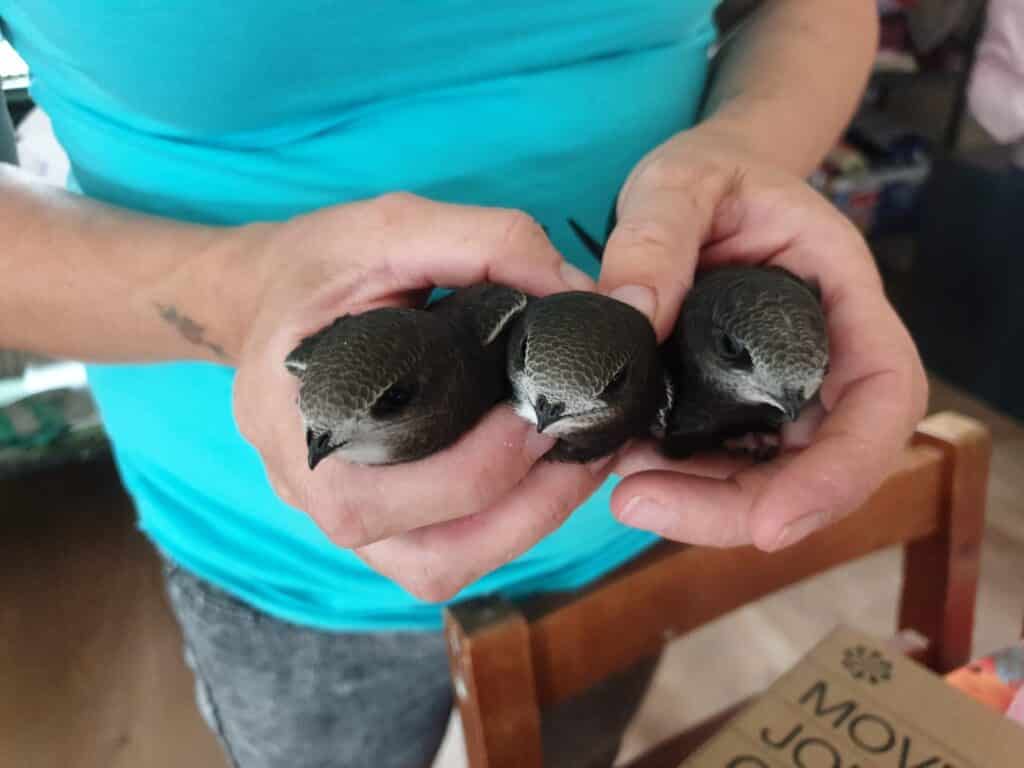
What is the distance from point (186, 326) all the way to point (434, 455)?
29 centimetres

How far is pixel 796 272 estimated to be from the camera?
2.70 feet

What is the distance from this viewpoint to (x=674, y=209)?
2.43ft

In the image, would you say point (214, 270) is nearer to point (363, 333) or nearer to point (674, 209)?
point (363, 333)

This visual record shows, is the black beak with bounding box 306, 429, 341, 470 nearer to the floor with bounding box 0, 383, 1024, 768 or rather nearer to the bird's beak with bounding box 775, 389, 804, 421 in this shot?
the bird's beak with bounding box 775, 389, 804, 421

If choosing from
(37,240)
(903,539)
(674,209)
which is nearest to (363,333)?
(674,209)

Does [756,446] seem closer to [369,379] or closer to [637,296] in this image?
[637,296]

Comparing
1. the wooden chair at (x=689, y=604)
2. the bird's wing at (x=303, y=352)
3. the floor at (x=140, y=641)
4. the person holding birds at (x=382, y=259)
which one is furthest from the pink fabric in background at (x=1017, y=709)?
the floor at (x=140, y=641)

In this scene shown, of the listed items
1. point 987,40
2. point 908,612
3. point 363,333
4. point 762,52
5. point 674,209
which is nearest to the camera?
point 363,333

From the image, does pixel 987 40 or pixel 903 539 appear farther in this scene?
pixel 987 40

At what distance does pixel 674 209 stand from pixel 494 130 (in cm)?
22

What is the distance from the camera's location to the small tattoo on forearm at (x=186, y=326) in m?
0.79

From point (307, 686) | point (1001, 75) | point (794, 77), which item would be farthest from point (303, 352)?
point (1001, 75)

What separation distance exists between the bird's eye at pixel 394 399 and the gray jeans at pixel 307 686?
0.47 metres

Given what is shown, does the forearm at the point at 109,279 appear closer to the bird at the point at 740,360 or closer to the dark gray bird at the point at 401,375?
the dark gray bird at the point at 401,375
